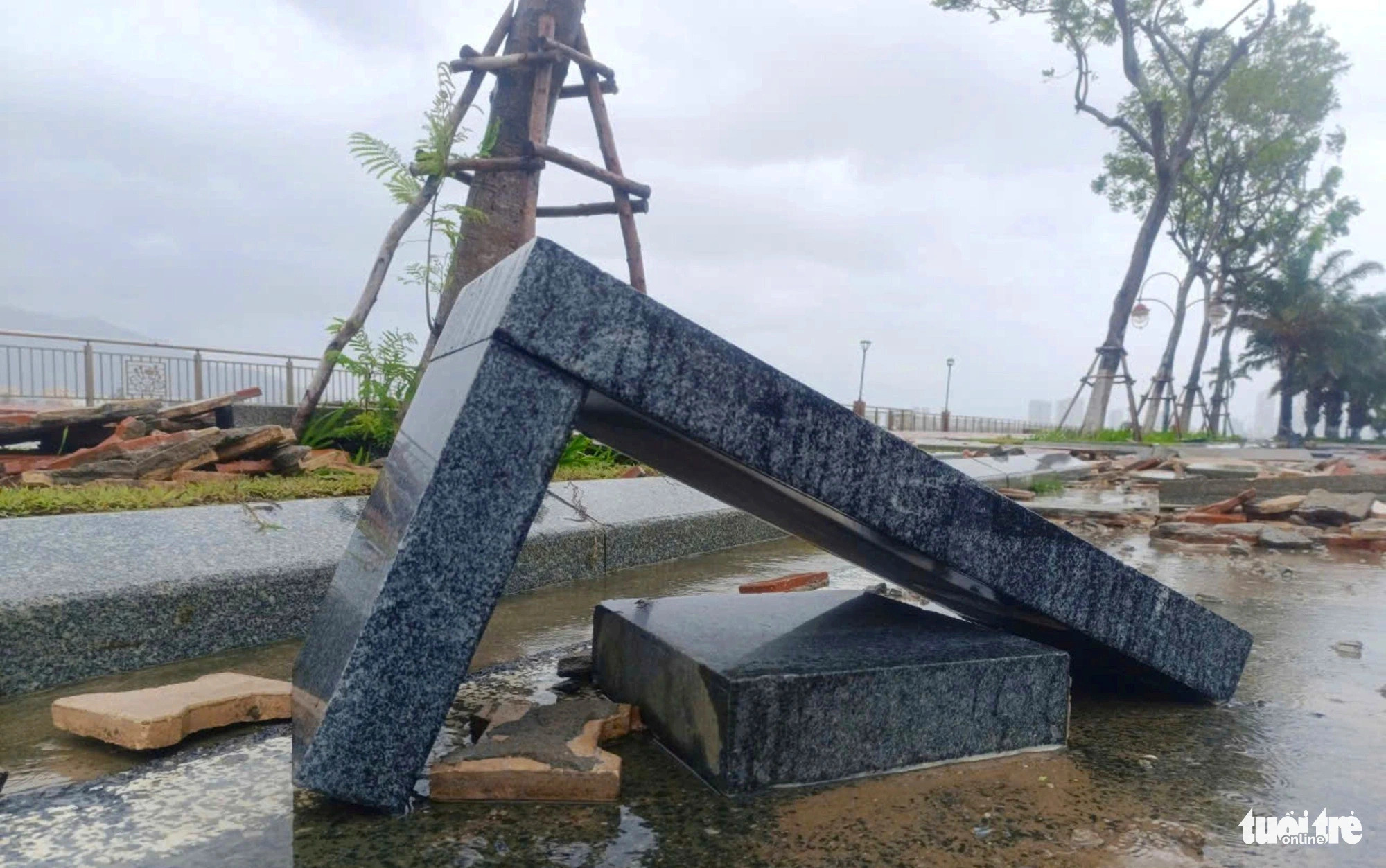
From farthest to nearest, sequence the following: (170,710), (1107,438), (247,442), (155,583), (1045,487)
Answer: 1. (1107,438)
2. (1045,487)
3. (247,442)
4. (155,583)
5. (170,710)

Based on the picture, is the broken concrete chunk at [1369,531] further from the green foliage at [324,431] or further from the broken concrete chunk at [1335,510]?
the green foliage at [324,431]

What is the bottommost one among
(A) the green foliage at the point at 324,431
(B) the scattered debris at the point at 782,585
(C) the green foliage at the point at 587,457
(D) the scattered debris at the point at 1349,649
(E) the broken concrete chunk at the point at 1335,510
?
(D) the scattered debris at the point at 1349,649

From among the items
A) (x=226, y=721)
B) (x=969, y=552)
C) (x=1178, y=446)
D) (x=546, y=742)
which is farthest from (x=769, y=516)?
(x=1178, y=446)

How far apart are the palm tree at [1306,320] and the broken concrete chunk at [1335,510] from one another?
3903cm

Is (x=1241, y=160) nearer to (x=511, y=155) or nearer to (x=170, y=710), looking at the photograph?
(x=511, y=155)

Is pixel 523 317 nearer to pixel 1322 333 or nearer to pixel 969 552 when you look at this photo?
pixel 969 552

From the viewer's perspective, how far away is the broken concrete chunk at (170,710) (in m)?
2.10

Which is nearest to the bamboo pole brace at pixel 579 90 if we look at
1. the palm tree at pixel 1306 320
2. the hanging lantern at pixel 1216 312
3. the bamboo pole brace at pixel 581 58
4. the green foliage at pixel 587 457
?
the bamboo pole brace at pixel 581 58

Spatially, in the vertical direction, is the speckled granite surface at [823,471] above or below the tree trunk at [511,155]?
below

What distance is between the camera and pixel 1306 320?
141 feet

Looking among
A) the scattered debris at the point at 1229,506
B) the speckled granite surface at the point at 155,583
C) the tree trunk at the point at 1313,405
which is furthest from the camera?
the tree trunk at the point at 1313,405

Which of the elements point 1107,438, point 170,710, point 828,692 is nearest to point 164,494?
point 170,710

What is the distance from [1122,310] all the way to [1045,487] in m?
12.7

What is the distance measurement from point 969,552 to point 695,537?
144 inches
